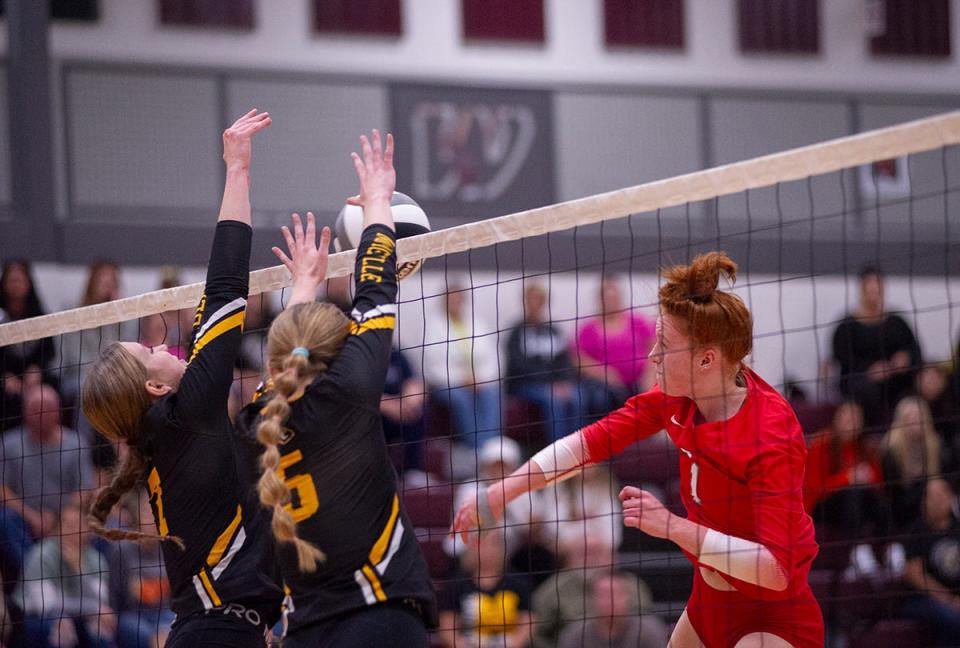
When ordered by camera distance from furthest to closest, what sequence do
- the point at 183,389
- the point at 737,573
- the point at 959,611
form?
the point at 959,611
the point at 183,389
the point at 737,573

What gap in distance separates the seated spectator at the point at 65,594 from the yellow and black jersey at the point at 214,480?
2.74m

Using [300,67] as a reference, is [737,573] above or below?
below

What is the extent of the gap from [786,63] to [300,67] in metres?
A: 5.25

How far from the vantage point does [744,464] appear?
11.9 ft

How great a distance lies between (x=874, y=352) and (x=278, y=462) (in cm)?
738

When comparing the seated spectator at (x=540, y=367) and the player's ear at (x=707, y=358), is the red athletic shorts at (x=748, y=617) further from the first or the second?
the seated spectator at (x=540, y=367)

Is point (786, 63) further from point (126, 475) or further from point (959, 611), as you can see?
point (126, 475)

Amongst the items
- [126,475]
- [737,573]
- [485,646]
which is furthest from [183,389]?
[485,646]

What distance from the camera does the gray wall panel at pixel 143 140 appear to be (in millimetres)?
10891

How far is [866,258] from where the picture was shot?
12.5 meters

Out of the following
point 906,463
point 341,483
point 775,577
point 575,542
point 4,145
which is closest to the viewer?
point 341,483

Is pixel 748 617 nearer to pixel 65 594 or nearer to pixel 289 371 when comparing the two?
pixel 289 371

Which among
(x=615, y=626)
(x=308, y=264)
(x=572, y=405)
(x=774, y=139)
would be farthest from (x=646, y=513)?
(x=774, y=139)

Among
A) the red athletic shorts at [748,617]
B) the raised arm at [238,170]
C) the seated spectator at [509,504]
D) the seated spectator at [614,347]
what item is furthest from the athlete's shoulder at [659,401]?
the seated spectator at [614,347]
